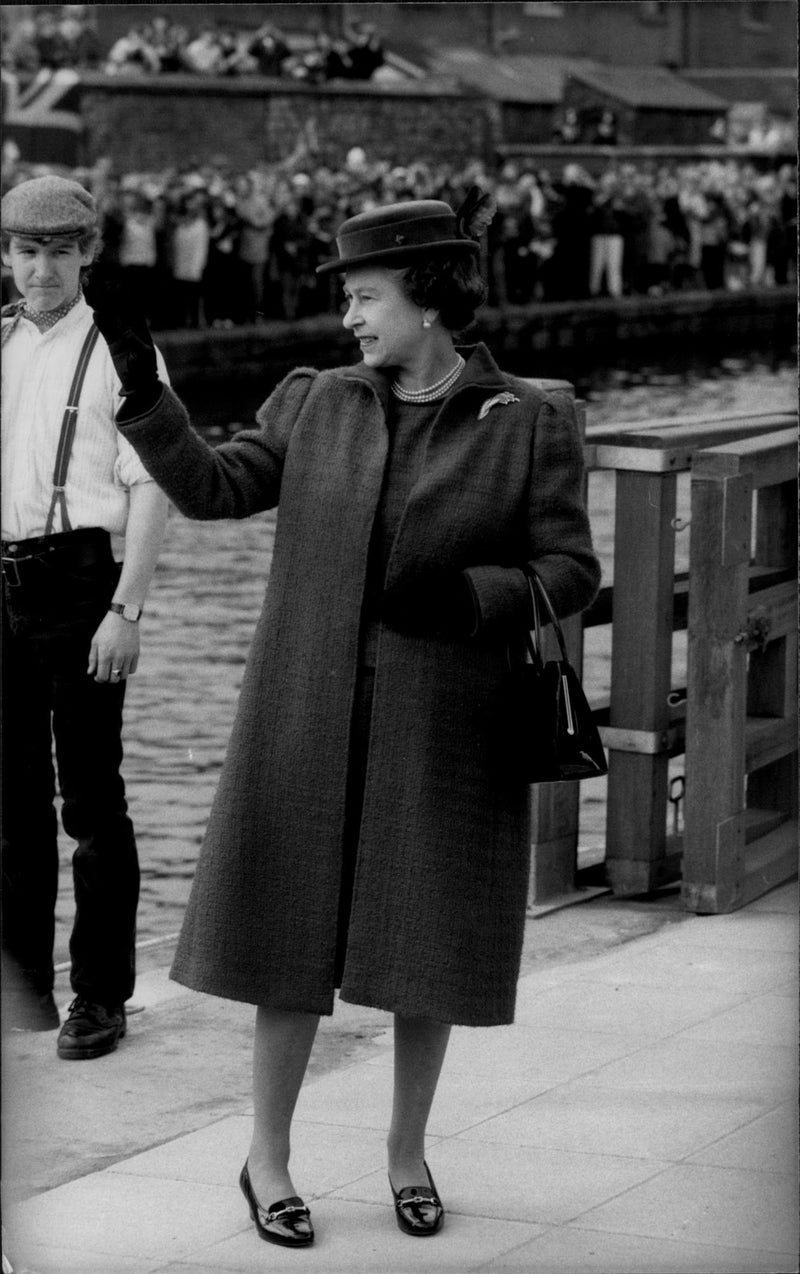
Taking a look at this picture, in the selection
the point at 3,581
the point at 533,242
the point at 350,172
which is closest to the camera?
the point at 3,581

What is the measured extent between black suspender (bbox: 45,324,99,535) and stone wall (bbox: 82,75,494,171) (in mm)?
32547

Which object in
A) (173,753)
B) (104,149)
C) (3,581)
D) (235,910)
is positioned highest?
(104,149)

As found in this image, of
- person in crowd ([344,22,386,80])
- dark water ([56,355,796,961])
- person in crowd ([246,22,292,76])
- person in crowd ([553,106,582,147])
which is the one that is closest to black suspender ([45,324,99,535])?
dark water ([56,355,796,961])

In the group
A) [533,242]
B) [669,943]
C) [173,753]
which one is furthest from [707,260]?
A: [669,943]

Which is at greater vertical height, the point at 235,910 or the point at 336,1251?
the point at 235,910

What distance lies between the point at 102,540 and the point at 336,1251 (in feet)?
5.12

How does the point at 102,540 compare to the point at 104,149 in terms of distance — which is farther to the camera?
the point at 104,149

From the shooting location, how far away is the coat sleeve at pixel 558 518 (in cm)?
361

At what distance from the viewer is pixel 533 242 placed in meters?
36.5

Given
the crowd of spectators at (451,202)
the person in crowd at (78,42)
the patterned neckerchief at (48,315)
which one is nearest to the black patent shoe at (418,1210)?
the patterned neckerchief at (48,315)

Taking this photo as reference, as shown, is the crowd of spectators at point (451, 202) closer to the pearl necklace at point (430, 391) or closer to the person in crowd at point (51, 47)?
the person in crowd at point (51, 47)

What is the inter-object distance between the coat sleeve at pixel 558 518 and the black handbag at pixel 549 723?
2 centimetres

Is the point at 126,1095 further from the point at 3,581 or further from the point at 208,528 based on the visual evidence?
the point at 208,528

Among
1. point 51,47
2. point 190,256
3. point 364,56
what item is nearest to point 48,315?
point 190,256
